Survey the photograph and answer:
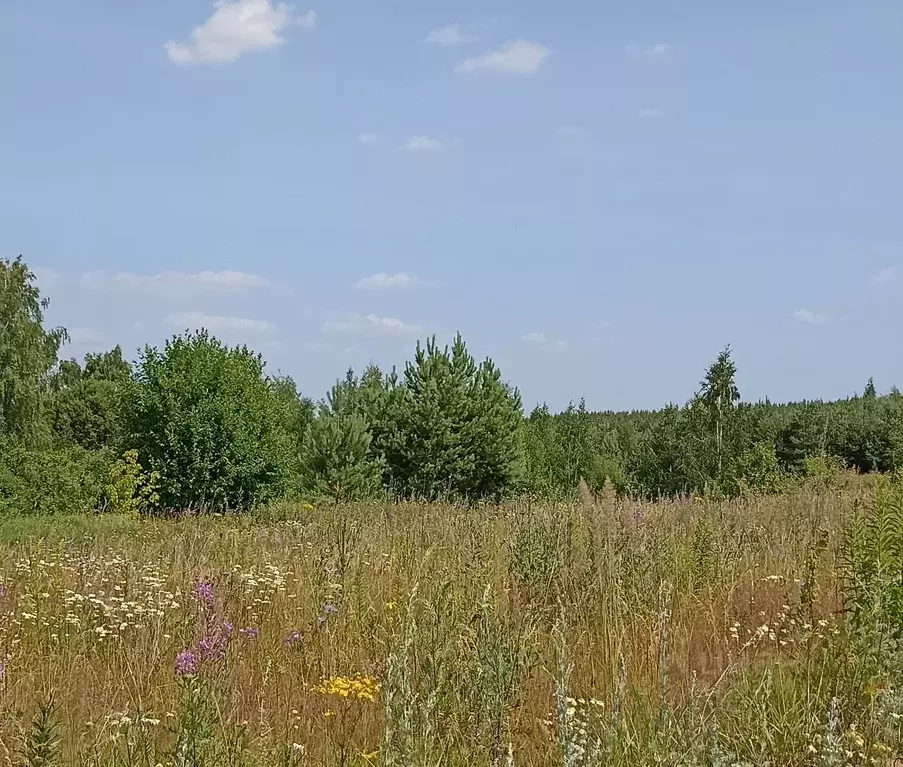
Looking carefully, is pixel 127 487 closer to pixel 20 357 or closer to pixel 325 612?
pixel 20 357

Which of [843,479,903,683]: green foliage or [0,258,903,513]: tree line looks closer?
[843,479,903,683]: green foliage

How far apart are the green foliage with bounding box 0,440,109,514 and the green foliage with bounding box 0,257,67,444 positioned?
8.60 m

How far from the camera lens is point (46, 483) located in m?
22.8

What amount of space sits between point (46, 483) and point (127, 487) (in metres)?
2.44

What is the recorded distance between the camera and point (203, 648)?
265cm

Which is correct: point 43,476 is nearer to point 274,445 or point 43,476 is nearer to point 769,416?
point 274,445

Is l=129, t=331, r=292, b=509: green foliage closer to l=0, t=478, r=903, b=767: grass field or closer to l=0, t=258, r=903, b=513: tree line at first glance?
l=0, t=258, r=903, b=513: tree line

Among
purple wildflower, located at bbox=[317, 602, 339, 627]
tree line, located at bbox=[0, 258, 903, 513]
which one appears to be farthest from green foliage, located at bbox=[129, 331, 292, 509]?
purple wildflower, located at bbox=[317, 602, 339, 627]

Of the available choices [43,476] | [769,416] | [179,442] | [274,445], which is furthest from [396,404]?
[769,416]

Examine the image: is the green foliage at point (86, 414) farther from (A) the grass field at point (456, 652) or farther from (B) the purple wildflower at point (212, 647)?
(B) the purple wildflower at point (212, 647)

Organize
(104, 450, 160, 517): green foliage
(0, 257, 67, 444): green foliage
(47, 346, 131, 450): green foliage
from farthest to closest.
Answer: (47, 346, 131, 450): green foliage < (0, 257, 67, 444): green foliage < (104, 450, 160, 517): green foliage

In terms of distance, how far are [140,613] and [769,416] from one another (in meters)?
50.2

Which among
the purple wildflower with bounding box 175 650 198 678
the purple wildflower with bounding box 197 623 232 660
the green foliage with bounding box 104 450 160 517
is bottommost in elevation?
the green foliage with bounding box 104 450 160 517

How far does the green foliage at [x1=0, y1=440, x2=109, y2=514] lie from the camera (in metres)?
21.8
